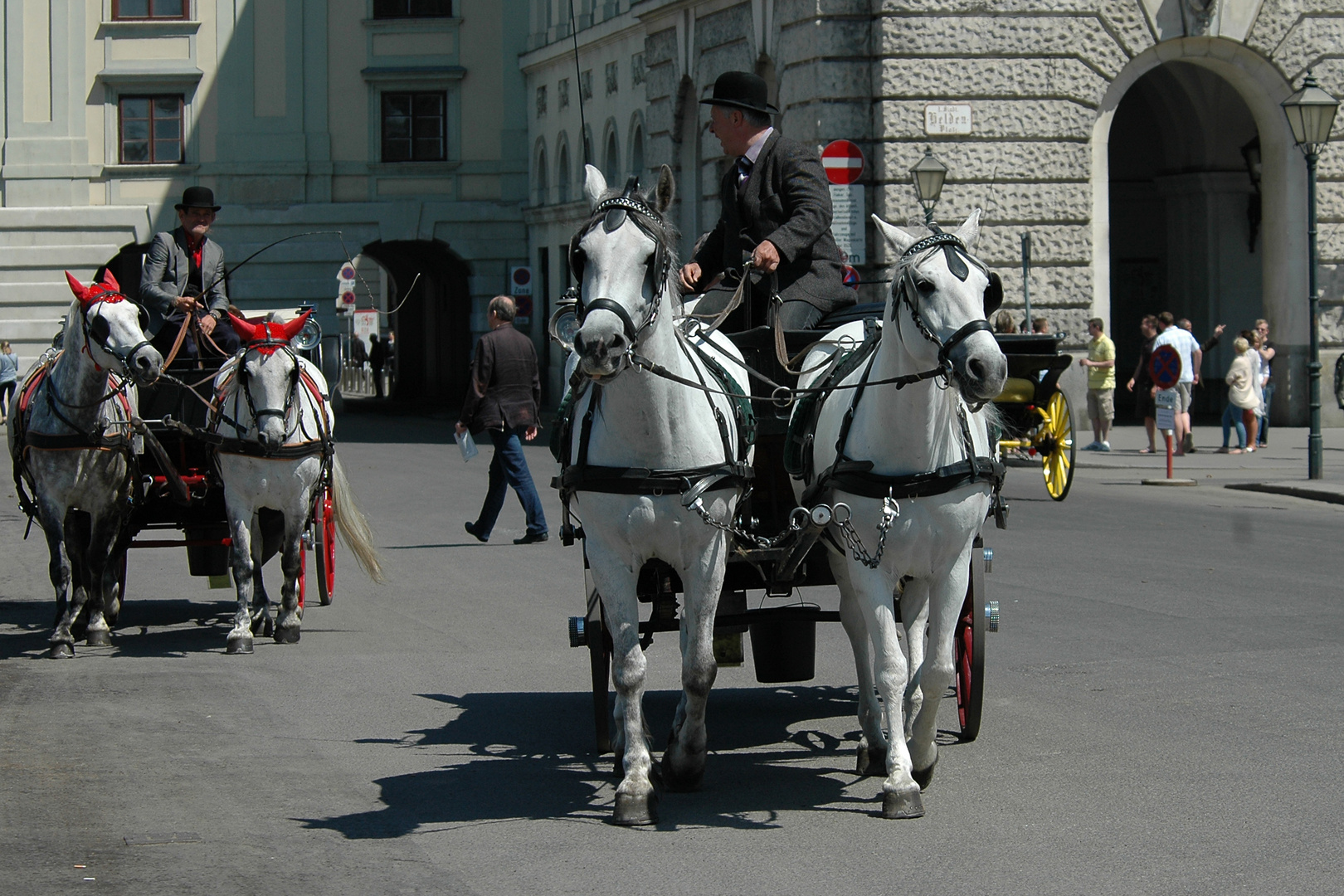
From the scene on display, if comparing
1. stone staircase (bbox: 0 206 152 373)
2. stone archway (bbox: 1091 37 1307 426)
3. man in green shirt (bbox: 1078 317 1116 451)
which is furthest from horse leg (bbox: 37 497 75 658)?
stone staircase (bbox: 0 206 152 373)

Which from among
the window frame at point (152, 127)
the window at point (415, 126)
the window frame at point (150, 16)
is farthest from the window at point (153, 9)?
the window at point (415, 126)

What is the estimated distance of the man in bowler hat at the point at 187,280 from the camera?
11.2m

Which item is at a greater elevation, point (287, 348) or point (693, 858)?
point (287, 348)

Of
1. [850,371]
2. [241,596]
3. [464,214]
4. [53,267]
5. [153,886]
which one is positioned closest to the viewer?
[153,886]

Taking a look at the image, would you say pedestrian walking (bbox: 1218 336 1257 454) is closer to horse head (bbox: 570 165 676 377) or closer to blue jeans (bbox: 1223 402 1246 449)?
blue jeans (bbox: 1223 402 1246 449)

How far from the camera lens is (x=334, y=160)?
40.7 meters

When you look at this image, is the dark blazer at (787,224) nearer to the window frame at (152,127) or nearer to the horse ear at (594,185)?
the horse ear at (594,185)

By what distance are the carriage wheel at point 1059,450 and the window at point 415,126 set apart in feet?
86.0

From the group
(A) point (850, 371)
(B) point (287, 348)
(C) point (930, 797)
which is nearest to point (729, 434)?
(A) point (850, 371)

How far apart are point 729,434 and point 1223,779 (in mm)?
2253

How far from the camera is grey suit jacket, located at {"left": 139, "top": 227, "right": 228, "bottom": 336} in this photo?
440 inches

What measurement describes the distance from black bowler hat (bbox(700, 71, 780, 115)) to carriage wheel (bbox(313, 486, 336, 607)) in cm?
467

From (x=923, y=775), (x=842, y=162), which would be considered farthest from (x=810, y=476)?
(x=842, y=162)

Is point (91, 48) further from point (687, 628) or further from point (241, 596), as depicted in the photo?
point (687, 628)
